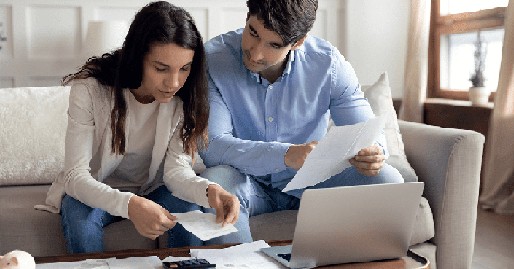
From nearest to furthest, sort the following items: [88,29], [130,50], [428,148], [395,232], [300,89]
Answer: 1. [395,232]
2. [130,50]
3. [300,89]
4. [428,148]
5. [88,29]

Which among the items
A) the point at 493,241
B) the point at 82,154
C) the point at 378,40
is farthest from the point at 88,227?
the point at 378,40

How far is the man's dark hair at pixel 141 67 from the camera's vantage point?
1651mm

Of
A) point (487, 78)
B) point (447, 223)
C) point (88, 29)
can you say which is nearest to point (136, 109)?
point (447, 223)

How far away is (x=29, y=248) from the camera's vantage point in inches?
72.4

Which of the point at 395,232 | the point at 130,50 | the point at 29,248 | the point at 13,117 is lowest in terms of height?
the point at 29,248

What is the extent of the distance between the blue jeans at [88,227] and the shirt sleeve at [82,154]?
0.11 ft

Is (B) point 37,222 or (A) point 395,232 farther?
(B) point 37,222

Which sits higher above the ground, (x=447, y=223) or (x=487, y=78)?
(x=487, y=78)

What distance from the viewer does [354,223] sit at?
132cm

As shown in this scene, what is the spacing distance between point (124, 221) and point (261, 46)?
0.59 meters

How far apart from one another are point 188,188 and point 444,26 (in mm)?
3027

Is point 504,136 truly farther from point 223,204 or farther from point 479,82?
point 223,204

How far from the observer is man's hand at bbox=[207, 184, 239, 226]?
1.47 metres

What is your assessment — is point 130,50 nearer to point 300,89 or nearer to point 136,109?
point 136,109
